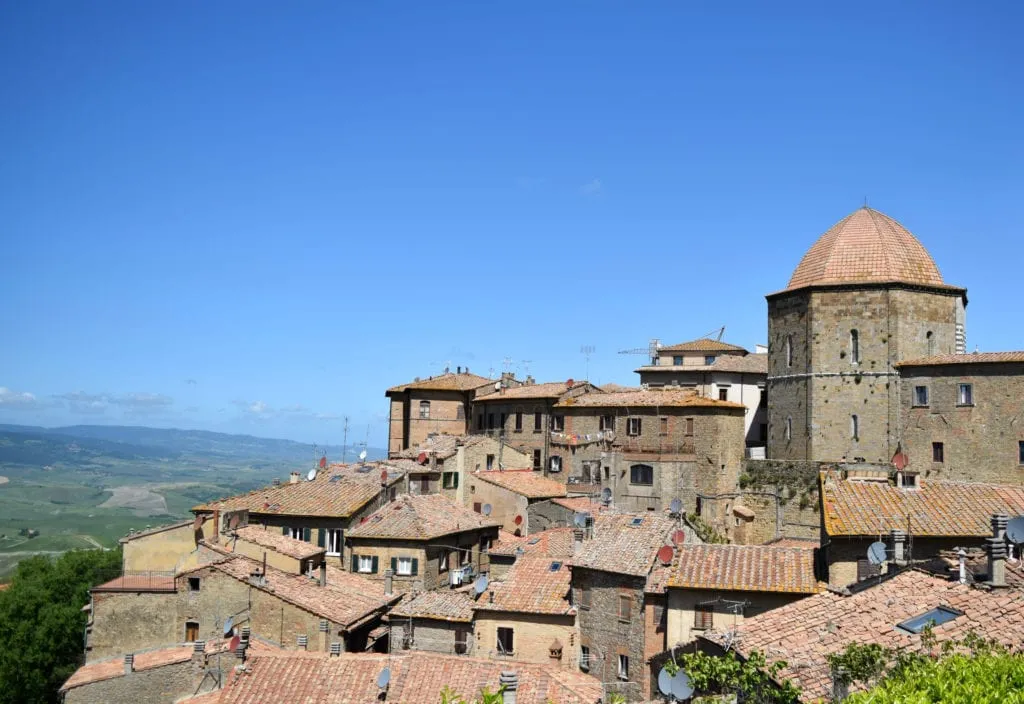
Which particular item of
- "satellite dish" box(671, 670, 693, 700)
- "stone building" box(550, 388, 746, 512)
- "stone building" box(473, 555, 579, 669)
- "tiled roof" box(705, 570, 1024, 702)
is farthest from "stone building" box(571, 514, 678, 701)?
"stone building" box(550, 388, 746, 512)

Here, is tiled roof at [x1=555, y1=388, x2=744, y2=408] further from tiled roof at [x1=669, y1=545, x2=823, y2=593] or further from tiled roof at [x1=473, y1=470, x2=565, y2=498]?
tiled roof at [x1=669, y1=545, x2=823, y2=593]

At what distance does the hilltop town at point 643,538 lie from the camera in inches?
985

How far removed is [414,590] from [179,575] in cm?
965

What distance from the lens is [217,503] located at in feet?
143

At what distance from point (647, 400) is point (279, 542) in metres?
19.3

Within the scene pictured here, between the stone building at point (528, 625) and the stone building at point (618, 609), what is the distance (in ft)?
1.57

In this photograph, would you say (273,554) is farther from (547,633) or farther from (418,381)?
(418,381)

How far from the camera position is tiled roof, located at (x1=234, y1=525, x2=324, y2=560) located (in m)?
37.2

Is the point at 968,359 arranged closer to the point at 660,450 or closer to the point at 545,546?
the point at 660,450

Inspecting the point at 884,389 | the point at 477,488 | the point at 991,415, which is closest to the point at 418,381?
the point at 477,488

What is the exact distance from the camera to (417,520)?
40.2 meters

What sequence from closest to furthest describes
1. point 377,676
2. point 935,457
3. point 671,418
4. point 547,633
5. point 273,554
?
point 377,676, point 547,633, point 273,554, point 935,457, point 671,418

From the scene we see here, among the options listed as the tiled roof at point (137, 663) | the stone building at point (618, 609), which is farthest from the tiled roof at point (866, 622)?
the tiled roof at point (137, 663)

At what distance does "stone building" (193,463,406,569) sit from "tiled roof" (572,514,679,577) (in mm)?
11968
